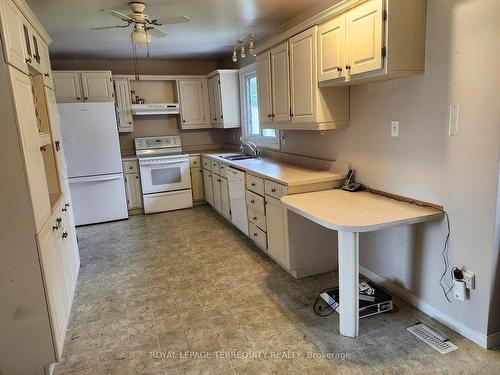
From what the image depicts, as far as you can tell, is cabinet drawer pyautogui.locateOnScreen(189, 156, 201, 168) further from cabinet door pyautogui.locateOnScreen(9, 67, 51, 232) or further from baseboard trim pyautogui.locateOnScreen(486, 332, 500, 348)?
baseboard trim pyautogui.locateOnScreen(486, 332, 500, 348)

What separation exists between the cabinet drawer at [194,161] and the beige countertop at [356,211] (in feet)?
10.2

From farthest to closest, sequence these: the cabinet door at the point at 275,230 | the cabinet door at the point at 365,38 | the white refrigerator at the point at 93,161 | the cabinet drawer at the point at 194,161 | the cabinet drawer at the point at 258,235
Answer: the cabinet drawer at the point at 194,161 < the white refrigerator at the point at 93,161 < the cabinet drawer at the point at 258,235 < the cabinet door at the point at 275,230 < the cabinet door at the point at 365,38

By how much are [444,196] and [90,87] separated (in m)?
4.61

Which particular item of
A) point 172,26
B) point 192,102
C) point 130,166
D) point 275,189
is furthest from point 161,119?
point 275,189

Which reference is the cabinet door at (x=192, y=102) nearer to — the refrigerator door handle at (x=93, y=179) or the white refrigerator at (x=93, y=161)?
the white refrigerator at (x=93, y=161)

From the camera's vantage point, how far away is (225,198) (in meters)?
4.49

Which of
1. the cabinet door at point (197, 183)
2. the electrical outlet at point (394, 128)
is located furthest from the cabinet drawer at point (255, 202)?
the cabinet door at point (197, 183)

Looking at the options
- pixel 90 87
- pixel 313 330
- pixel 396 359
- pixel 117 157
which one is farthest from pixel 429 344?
pixel 90 87

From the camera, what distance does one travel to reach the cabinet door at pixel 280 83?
3098mm

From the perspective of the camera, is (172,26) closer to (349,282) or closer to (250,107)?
(250,107)

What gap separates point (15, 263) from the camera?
5.99ft

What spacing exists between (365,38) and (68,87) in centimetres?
415

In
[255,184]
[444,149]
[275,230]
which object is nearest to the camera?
[444,149]

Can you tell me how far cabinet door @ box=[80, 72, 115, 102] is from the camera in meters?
4.77
